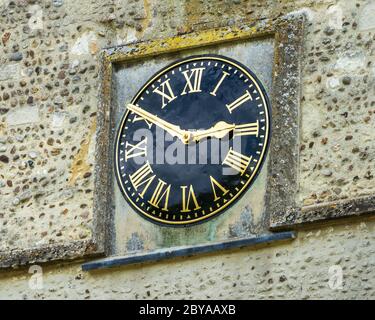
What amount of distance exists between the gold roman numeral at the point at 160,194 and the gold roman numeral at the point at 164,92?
30.1 inches

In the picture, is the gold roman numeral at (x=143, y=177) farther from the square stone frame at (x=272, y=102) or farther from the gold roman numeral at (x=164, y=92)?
the gold roman numeral at (x=164, y=92)

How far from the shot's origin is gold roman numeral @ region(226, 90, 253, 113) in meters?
17.1

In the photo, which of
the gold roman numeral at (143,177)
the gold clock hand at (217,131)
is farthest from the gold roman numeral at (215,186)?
the gold roman numeral at (143,177)

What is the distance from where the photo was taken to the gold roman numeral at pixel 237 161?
55.4 ft

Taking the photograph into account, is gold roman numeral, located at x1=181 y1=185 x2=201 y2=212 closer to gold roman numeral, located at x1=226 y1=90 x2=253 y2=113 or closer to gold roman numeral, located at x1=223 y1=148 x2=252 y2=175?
gold roman numeral, located at x1=223 y1=148 x2=252 y2=175

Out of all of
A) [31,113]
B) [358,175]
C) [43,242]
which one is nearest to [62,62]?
[31,113]

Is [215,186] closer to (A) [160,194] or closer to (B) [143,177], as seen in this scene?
(A) [160,194]

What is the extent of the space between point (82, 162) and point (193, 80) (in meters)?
1.24

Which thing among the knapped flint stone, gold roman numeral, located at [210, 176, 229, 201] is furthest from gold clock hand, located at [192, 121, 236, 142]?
the knapped flint stone

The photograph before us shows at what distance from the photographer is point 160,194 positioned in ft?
56.0

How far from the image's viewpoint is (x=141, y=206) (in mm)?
17141

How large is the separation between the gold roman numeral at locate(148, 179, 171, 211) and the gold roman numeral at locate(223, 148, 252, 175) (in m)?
0.57

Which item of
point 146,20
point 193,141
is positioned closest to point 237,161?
point 193,141

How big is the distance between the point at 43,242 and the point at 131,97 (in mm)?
1521
